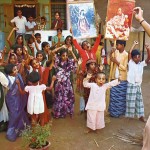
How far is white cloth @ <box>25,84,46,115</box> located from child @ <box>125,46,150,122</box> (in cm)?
168

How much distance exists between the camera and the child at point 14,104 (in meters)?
4.77

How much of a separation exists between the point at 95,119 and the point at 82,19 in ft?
6.09

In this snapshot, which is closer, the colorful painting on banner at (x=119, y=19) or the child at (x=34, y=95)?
the child at (x=34, y=95)

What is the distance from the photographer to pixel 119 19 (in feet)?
17.1

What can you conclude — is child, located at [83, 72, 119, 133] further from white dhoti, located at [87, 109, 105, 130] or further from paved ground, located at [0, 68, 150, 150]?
paved ground, located at [0, 68, 150, 150]

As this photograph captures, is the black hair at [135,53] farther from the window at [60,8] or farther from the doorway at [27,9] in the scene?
the doorway at [27,9]

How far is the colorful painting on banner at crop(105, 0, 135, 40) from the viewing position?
5.14m

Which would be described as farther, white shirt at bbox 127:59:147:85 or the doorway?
the doorway

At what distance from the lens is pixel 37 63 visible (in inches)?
201

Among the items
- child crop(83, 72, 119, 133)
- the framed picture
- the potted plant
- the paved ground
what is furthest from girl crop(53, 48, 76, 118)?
the potted plant

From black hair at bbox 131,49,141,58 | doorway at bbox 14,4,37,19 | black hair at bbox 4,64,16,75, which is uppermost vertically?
doorway at bbox 14,4,37,19

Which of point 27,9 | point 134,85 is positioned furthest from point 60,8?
point 134,85

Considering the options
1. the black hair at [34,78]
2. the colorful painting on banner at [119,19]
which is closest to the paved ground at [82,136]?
the black hair at [34,78]

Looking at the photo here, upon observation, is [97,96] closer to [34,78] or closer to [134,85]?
[134,85]
